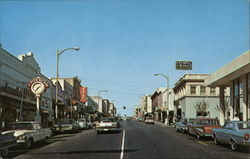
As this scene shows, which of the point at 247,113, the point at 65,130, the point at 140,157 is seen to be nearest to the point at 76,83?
the point at 65,130

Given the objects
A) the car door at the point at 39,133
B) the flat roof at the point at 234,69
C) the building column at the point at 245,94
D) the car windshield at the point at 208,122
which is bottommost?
the car door at the point at 39,133

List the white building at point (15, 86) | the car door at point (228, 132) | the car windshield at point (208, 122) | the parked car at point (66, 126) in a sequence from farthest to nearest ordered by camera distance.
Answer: the parked car at point (66, 126)
the white building at point (15, 86)
the car windshield at point (208, 122)
the car door at point (228, 132)

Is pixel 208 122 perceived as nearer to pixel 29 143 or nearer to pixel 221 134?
pixel 221 134

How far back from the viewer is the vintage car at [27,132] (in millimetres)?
16094

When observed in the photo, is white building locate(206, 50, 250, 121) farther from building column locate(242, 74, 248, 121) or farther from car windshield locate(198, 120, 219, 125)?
car windshield locate(198, 120, 219, 125)

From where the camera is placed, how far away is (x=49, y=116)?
45.2 metres

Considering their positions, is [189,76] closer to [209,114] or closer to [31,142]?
[209,114]

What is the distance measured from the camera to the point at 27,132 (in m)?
16.6

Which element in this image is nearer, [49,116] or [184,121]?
[184,121]

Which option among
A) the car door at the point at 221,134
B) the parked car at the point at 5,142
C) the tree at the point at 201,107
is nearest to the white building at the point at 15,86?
the parked car at the point at 5,142

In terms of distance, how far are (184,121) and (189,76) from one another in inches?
1163

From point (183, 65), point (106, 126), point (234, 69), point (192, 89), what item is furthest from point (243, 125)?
point (192, 89)

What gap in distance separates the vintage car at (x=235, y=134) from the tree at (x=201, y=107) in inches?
1423

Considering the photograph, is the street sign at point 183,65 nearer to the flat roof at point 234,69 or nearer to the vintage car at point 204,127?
the flat roof at point 234,69
